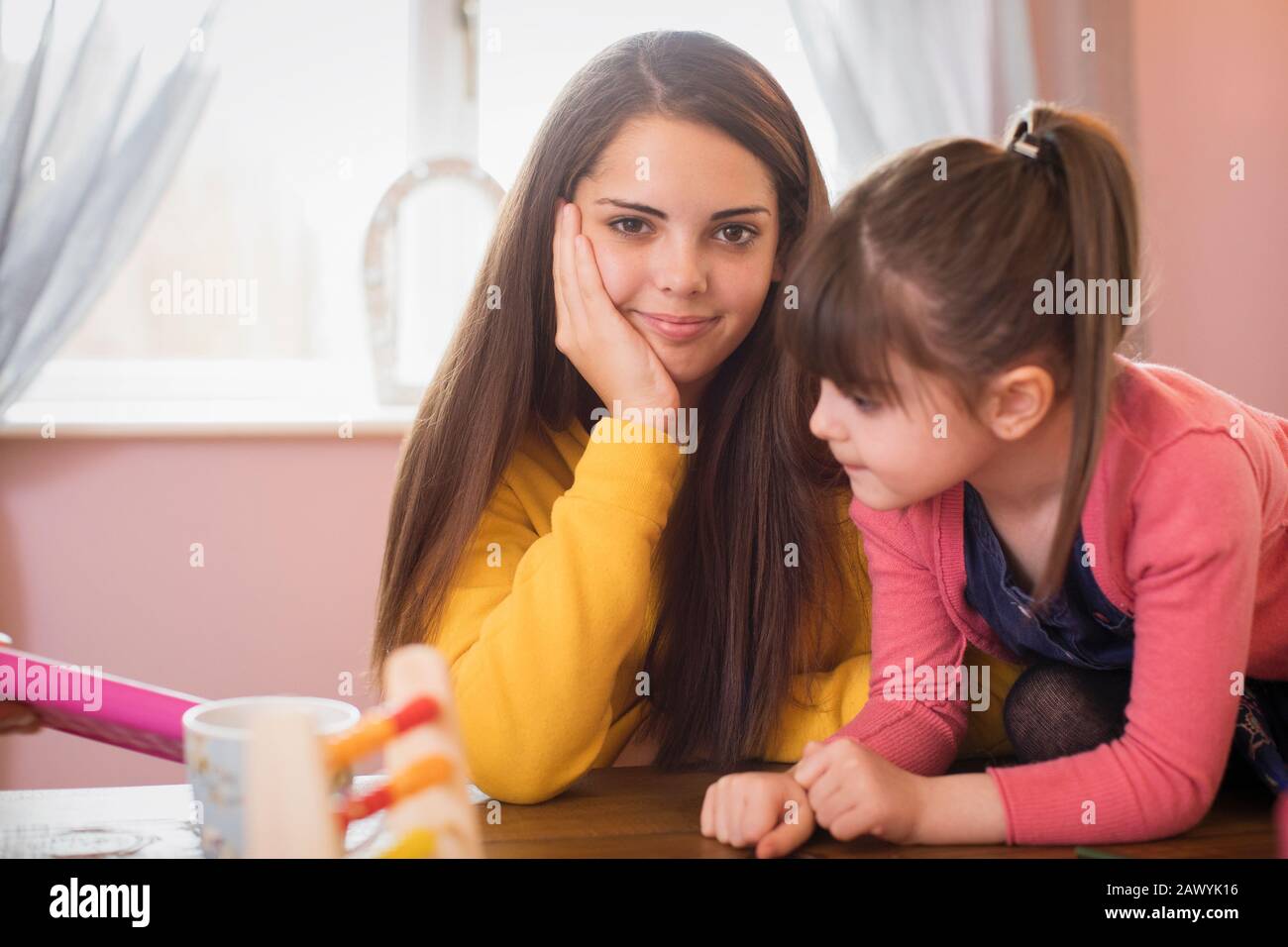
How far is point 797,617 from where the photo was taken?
3.91ft

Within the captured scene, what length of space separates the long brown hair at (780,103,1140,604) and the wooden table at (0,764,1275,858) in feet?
0.68

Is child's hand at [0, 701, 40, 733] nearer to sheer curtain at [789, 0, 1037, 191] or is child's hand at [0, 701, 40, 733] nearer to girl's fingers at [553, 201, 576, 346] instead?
girl's fingers at [553, 201, 576, 346]

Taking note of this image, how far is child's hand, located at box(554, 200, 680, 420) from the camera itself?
1.11 m

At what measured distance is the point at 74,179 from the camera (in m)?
2.12

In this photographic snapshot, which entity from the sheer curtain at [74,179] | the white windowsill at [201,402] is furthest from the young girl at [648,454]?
the sheer curtain at [74,179]

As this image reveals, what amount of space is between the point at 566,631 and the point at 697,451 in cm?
34

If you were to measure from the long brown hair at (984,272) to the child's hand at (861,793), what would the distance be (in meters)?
0.17

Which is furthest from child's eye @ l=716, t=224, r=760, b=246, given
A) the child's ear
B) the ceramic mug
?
the ceramic mug

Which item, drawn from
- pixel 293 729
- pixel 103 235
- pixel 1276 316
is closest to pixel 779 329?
pixel 293 729

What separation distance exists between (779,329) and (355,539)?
144 cm

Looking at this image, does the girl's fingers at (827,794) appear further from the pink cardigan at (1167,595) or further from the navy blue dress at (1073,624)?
the navy blue dress at (1073,624)

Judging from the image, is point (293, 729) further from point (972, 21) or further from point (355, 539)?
point (972, 21)
